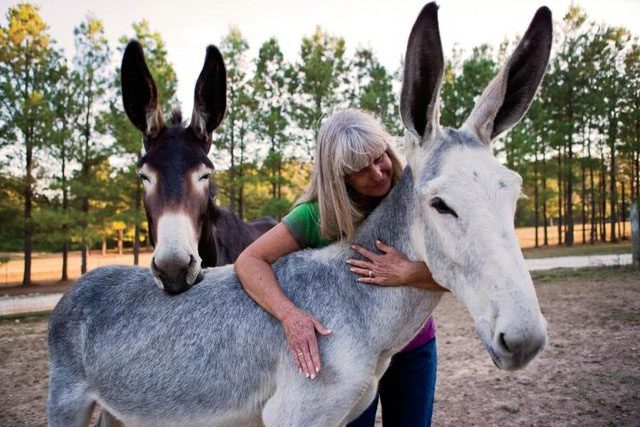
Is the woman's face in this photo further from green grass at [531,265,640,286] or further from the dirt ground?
green grass at [531,265,640,286]

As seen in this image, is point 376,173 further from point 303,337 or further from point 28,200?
point 28,200

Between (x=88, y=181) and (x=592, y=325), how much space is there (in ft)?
80.6

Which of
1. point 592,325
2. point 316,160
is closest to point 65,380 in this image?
point 316,160

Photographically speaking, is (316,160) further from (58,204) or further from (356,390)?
(58,204)

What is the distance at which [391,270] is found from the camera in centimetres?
226

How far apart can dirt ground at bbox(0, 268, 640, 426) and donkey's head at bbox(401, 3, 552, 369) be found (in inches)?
176

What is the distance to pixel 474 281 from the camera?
1.80 metres

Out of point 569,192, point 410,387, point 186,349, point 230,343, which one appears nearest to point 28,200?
point 186,349

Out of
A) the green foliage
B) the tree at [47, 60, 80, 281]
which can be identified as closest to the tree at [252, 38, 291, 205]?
the green foliage

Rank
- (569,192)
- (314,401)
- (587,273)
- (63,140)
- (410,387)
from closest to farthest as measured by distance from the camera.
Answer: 1. (314,401)
2. (410,387)
3. (587,273)
4. (63,140)
5. (569,192)

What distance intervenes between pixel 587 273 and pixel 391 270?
1756 centimetres

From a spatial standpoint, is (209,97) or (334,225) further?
(209,97)

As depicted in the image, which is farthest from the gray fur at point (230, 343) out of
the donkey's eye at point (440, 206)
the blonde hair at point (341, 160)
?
the donkey's eye at point (440, 206)

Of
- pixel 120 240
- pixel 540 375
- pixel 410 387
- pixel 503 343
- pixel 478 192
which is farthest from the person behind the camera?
pixel 120 240
